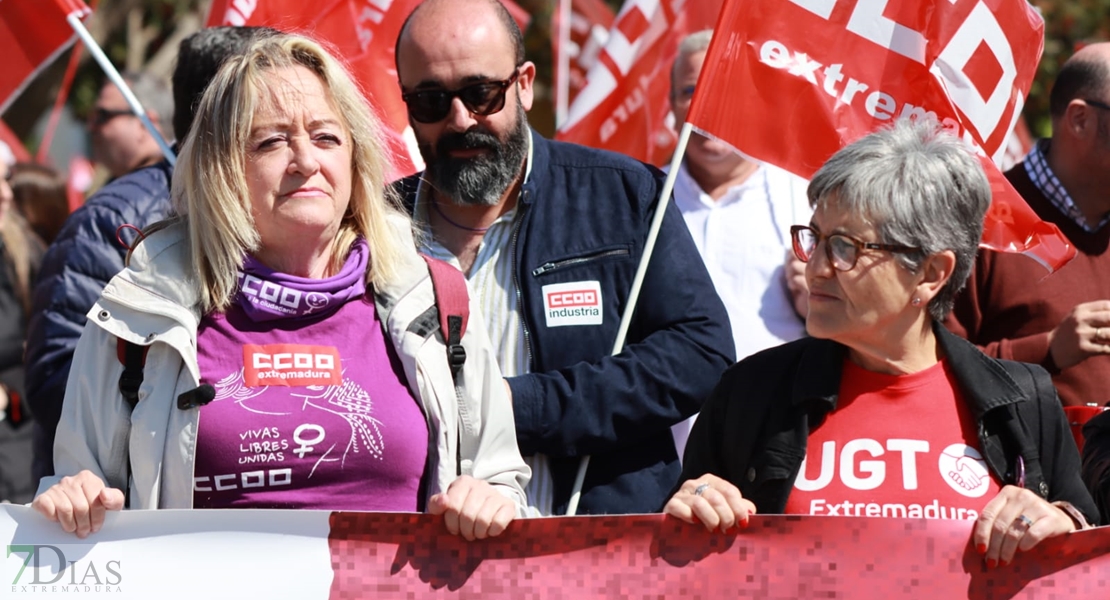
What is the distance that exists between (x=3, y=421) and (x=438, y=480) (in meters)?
2.98

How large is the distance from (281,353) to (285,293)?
0.13 metres

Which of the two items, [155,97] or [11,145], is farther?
[11,145]

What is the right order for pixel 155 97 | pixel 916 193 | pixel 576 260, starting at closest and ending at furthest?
1. pixel 916 193
2. pixel 576 260
3. pixel 155 97

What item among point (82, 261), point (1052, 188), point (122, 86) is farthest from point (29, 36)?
point (1052, 188)

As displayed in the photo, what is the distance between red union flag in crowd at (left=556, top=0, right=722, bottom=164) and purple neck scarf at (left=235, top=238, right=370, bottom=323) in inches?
140

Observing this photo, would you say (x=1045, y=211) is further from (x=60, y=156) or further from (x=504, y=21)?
(x=60, y=156)

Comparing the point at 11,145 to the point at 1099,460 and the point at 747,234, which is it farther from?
the point at 1099,460

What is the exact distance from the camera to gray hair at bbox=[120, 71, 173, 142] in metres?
5.96

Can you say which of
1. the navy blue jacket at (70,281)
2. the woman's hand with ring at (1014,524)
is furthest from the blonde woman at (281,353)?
the navy blue jacket at (70,281)

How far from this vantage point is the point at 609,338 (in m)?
3.67

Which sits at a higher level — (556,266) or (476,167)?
(476,167)

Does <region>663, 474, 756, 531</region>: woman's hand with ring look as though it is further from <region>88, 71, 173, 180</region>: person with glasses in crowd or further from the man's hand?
<region>88, 71, 173, 180</region>: person with glasses in crowd

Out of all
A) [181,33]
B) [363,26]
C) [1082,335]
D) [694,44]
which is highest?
[363,26]

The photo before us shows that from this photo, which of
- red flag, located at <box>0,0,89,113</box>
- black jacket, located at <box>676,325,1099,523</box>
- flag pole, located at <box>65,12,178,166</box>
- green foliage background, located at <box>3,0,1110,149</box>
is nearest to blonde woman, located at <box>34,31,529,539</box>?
black jacket, located at <box>676,325,1099,523</box>
